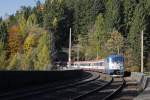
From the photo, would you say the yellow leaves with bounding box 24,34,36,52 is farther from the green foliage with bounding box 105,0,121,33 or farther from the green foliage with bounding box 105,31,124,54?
the green foliage with bounding box 105,0,121,33

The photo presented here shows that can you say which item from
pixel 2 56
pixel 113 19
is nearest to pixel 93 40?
pixel 113 19

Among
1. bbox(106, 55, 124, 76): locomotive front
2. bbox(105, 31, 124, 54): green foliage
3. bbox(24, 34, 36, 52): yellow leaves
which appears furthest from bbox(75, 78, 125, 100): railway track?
bbox(105, 31, 124, 54): green foliage

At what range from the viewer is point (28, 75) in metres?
35.4

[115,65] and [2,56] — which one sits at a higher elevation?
[2,56]

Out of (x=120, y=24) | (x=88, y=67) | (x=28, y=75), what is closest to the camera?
(x=28, y=75)

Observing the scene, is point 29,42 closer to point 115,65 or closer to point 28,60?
point 28,60

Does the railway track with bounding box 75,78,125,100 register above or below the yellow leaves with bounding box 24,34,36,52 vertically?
below

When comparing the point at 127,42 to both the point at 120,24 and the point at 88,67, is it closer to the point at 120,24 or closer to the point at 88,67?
the point at 120,24

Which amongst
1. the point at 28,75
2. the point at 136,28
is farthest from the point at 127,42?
the point at 28,75

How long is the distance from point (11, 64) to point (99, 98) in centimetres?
10387

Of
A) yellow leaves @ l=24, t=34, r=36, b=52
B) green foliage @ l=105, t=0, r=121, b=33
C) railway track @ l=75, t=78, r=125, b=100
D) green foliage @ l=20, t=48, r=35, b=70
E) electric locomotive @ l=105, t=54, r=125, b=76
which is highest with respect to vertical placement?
green foliage @ l=105, t=0, r=121, b=33

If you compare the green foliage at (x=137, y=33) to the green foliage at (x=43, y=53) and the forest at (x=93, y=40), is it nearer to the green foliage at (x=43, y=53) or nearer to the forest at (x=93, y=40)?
the forest at (x=93, y=40)

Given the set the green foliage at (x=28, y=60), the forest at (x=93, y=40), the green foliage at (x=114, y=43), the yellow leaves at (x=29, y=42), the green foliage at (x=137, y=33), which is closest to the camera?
the green foliage at (x=28, y=60)

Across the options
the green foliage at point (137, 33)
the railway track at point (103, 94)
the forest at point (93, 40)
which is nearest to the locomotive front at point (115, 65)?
the railway track at point (103, 94)
